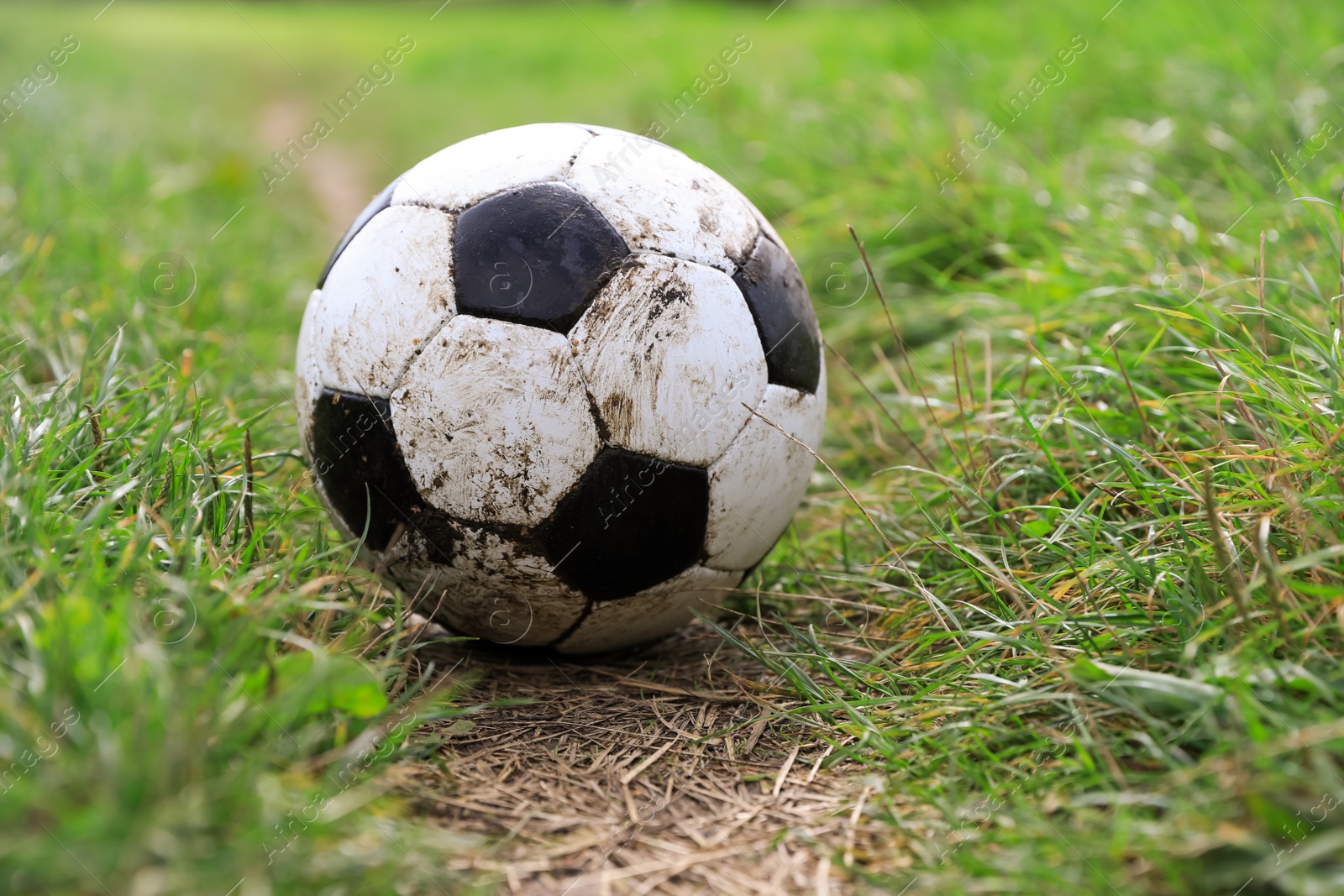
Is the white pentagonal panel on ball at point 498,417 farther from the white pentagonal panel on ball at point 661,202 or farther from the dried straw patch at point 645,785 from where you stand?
the dried straw patch at point 645,785

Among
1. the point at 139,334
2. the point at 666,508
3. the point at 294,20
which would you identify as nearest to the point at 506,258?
the point at 666,508

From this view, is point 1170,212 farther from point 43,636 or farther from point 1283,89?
point 43,636

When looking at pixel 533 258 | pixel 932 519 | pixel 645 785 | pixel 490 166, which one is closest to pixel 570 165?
pixel 490 166

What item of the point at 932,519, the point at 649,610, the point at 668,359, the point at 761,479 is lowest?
the point at 932,519

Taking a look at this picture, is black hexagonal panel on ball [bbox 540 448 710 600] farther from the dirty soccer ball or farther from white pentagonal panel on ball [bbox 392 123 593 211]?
white pentagonal panel on ball [bbox 392 123 593 211]

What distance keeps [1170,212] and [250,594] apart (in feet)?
11.6

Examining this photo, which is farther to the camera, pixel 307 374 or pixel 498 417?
pixel 307 374

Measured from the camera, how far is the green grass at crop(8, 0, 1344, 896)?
156 cm

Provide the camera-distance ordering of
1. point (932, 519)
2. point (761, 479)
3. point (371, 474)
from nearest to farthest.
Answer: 1. point (371, 474)
2. point (761, 479)
3. point (932, 519)

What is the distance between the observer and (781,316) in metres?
2.36

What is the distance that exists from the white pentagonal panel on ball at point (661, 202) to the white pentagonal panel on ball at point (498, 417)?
0.34m

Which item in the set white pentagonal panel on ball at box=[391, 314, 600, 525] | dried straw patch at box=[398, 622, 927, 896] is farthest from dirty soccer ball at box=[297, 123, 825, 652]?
dried straw patch at box=[398, 622, 927, 896]

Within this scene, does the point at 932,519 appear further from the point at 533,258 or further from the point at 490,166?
the point at 490,166

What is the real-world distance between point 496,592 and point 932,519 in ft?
3.58
